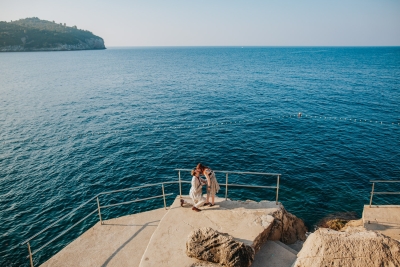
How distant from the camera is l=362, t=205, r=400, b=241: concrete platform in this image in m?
10.7

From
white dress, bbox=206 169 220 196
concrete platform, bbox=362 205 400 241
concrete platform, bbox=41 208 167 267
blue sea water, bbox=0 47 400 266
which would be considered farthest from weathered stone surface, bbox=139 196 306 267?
blue sea water, bbox=0 47 400 266

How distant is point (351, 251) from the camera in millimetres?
6809

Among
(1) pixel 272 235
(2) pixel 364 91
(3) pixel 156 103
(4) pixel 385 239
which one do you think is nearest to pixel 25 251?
(1) pixel 272 235

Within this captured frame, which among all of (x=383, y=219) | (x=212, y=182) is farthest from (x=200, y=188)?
(x=383, y=219)

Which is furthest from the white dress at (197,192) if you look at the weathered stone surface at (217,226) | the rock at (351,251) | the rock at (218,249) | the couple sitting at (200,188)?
the rock at (351,251)

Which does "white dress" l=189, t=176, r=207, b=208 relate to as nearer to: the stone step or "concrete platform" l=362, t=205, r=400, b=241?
Answer: the stone step

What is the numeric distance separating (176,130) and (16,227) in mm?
19428

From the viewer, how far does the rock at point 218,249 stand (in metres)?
7.58

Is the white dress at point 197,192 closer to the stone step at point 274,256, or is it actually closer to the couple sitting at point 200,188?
the couple sitting at point 200,188

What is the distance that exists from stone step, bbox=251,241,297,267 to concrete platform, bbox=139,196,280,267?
653 millimetres

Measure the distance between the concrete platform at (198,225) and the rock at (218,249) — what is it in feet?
0.98

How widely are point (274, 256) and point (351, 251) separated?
2.64 meters

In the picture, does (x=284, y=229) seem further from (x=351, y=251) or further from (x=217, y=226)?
(x=351, y=251)

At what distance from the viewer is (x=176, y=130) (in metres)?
32.2
